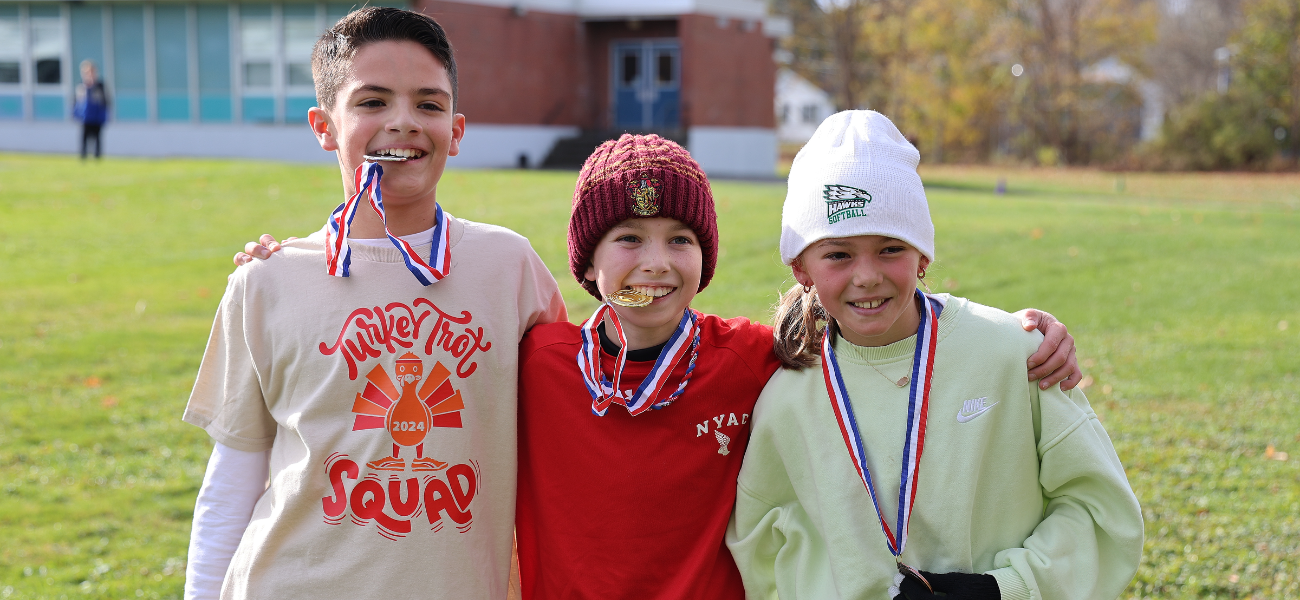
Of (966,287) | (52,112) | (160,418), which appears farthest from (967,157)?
(160,418)

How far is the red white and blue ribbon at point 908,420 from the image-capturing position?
2463mm

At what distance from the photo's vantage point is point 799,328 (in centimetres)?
274

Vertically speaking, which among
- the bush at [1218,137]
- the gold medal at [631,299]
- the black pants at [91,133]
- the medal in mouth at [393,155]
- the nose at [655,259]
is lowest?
the gold medal at [631,299]

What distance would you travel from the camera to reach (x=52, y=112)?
27.6m

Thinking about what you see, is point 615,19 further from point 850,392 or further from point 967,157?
point 850,392

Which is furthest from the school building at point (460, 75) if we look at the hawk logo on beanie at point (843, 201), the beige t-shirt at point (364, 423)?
the hawk logo on beanie at point (843, 201)

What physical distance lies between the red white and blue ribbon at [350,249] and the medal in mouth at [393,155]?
0.15 ft

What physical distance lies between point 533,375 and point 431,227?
47 centimetres

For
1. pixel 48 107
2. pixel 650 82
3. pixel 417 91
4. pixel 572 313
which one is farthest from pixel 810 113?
pixel 417 91

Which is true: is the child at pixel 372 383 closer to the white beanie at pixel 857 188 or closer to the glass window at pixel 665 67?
the white beanie at pixel 857 188

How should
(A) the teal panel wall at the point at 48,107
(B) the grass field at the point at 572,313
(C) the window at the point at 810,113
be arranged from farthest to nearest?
(C) the window at the point at 810,113 < (A) the teal panel wall at the point at 48,107 < (B) the grass field at the point at 572,313

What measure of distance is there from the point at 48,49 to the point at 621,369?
99.6 ft

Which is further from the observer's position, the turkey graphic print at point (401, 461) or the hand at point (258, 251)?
the hand at point (258, 251)

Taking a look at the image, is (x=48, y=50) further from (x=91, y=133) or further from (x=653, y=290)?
(x=653, y=290)
